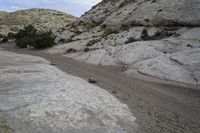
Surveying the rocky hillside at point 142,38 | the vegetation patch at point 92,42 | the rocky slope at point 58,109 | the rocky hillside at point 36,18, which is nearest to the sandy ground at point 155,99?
the rocky slope at point 58,109

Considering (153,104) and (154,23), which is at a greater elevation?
(154,23)

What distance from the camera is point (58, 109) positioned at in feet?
50.6

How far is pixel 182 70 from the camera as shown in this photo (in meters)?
28.1

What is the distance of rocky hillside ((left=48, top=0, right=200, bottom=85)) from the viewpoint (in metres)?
29.7

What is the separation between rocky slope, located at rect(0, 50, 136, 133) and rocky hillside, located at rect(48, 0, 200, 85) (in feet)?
34.9

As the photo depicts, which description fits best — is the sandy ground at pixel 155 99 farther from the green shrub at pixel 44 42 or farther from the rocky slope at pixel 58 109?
the green shrub at pixel 44 42

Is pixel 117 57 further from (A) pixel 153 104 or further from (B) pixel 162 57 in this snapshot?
(A) pixel 153 104

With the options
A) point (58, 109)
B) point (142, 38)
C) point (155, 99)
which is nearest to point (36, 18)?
point (142, 38)

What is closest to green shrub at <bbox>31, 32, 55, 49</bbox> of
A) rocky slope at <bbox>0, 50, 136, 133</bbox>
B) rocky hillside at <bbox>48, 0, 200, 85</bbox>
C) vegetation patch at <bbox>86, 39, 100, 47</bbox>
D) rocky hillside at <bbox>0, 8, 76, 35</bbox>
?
rocky hillside at <bbox>48, 0, 200, 85</bbox>

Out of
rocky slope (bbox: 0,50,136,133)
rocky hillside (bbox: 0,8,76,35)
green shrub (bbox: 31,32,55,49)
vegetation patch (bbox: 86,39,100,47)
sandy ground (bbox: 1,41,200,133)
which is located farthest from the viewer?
rocky hillside (bbox: 0,8,76,35)

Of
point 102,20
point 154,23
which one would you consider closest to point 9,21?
point 102,20

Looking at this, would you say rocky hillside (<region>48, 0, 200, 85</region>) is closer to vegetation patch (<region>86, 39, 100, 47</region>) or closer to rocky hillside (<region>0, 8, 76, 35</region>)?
vegetation patch (<region>86, 39, 100, 47</region>)

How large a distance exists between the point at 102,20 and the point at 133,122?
46.6 meters

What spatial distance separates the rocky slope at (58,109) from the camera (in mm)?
13617
